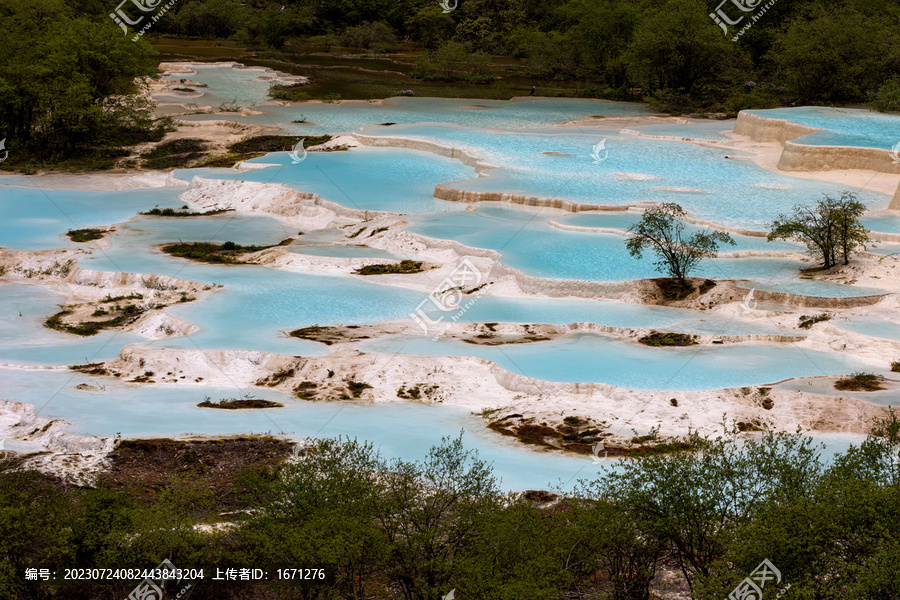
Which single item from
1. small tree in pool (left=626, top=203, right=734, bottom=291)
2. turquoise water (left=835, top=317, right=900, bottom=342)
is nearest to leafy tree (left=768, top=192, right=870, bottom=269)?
small tree in pool (left=626, top=203, right=734, bottom=291)

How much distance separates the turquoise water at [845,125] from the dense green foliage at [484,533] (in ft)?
62.3

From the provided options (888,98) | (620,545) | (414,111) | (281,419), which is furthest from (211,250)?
(888,98)

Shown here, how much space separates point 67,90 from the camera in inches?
1105

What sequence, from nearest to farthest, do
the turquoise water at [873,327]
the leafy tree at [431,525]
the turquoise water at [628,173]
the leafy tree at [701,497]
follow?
the leafy tree at [431,525], the leafy tree at [701,497], the turquoise water at [873,327], the turquoise water at [628,173]

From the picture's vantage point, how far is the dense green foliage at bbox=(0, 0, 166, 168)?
27984 mm

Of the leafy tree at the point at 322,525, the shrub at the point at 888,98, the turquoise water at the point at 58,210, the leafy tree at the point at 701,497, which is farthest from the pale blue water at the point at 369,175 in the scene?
the shrub at the point at 888,98

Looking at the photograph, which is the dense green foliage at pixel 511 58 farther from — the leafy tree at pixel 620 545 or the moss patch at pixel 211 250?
the leafy tree at pixel 620 545

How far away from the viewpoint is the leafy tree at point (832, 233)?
56.9 feet

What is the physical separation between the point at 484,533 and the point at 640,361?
6.59m

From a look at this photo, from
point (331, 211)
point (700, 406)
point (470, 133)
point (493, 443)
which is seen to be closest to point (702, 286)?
point (700, 406)

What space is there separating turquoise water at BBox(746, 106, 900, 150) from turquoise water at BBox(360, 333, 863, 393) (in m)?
13.7

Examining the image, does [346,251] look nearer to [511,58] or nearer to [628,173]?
[628,173]

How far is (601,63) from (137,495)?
37852mm

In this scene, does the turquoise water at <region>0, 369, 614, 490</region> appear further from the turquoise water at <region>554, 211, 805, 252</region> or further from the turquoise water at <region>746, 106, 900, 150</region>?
the turquoise water at <region>746, 106, 900, 150</region>
